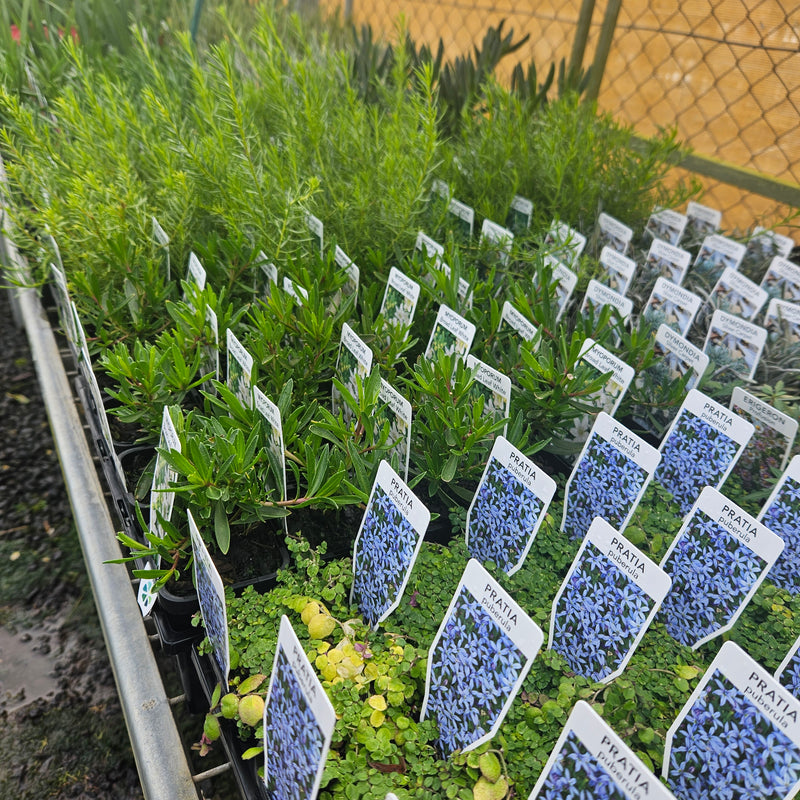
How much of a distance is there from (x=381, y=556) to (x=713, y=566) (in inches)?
17.0

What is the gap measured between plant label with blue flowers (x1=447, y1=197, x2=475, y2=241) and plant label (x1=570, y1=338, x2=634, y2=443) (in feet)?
1.87

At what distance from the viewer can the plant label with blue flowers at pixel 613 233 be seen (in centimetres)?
176

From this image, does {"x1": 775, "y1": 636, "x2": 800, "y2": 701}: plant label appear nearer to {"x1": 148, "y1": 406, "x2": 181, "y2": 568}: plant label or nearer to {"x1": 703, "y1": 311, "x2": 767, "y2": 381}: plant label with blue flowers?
{"x1": 703, "y1": 311, "x2": 767, "y2": 381}: plant label with blue flowers

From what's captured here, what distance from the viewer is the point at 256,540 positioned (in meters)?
1.10

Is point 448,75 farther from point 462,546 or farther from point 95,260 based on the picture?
point 462,546

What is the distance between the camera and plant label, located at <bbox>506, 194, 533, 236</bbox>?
1.77 metres

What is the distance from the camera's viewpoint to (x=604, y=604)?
84 centimetres

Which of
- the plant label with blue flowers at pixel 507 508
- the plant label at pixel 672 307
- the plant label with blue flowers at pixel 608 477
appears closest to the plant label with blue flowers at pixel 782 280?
the plant label at pixel 672 307

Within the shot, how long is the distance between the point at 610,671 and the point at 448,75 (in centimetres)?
205

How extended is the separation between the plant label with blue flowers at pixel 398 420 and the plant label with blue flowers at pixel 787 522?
52cm

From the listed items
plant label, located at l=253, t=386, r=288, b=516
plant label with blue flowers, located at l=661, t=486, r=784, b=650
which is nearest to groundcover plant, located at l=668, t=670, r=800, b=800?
plant label with blue flowers, located at l=661, t=486, r=784, b=650

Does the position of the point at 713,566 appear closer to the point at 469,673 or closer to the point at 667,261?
the point at 469,673

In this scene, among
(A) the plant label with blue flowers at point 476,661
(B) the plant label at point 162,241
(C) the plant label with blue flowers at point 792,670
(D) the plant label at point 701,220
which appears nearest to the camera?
(A) the plant label with blue flowers at point 476,661

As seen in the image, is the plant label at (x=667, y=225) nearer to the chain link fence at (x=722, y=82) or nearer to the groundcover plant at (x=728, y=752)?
the chain link fence at (x=722, y=82)
